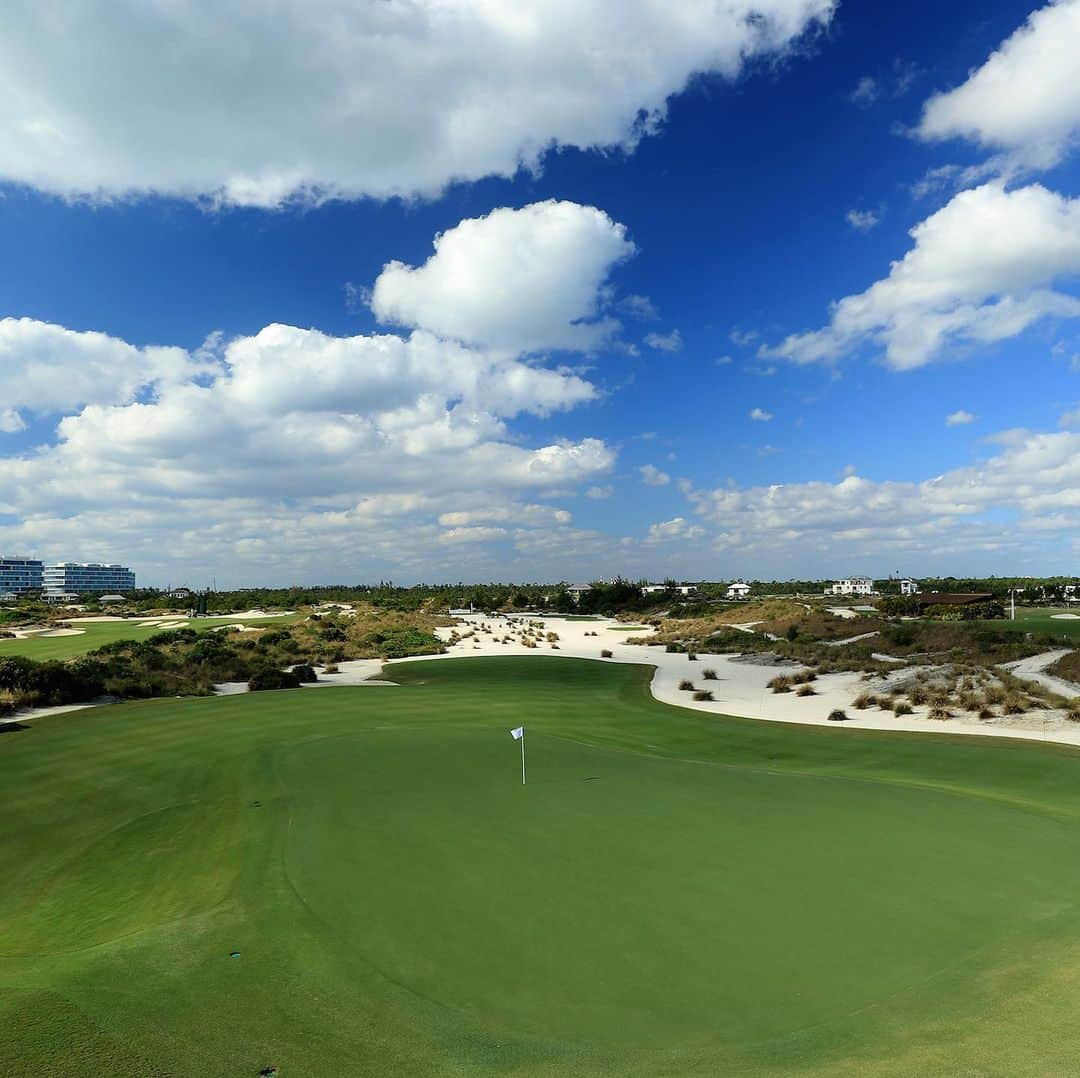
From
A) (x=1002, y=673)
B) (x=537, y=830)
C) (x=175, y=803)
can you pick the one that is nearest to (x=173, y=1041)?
(x=537, y=830)

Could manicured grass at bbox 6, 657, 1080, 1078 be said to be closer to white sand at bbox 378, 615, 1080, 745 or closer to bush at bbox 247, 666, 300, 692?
white sand at bbox 378, 615, 1080, 745

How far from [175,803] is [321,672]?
2512 centimetres

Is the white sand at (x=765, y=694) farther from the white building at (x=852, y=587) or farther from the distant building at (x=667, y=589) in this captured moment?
the white building at (x=852, y=587)

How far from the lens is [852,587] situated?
530ft

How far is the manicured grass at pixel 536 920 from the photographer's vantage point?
447 cm

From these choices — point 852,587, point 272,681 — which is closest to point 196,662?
point 272,681

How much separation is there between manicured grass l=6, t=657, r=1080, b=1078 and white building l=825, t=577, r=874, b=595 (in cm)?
15327

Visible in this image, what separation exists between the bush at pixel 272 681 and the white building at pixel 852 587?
145m

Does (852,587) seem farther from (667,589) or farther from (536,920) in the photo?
(536,920)

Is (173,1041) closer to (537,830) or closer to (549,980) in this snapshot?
(549,980)

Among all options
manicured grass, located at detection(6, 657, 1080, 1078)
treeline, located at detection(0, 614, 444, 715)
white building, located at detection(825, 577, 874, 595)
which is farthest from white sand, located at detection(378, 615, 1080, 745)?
white building, located at detection(825, 577, 874, 595)

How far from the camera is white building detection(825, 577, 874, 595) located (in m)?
153

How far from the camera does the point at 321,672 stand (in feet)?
117

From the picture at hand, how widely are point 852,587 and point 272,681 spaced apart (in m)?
160
